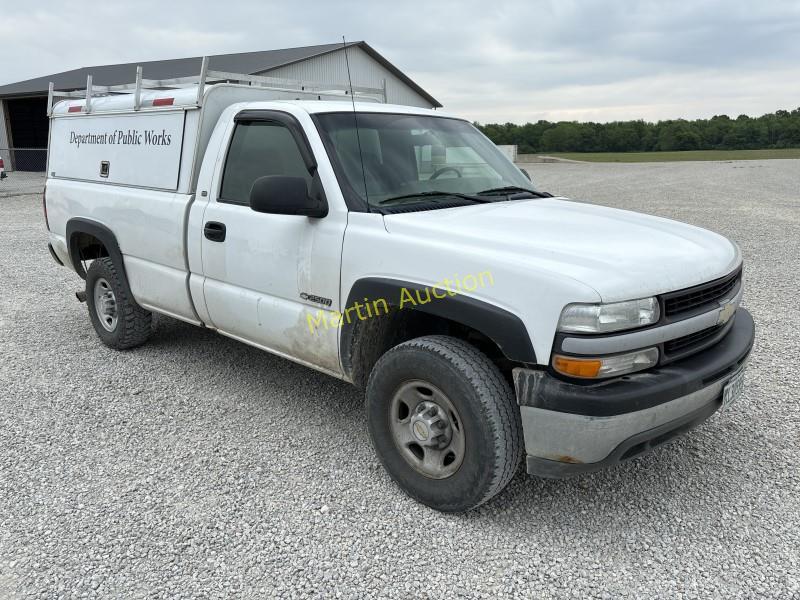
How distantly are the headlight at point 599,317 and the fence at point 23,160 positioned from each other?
29649 millimetres

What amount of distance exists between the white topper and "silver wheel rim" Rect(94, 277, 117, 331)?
867mm

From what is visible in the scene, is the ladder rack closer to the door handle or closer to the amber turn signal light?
the door handle

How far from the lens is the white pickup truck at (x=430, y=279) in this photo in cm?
262

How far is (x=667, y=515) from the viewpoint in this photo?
3.06m

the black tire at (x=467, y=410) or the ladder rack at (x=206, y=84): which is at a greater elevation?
the ladder rack at (x=206, y=84)

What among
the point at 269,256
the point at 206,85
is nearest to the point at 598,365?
the point at 269,256

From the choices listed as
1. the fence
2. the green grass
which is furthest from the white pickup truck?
the green grass

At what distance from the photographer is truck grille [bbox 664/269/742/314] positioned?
2.73 meters

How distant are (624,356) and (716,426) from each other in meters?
1.74

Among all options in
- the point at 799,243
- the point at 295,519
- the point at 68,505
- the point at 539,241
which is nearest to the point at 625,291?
the point at 539,241

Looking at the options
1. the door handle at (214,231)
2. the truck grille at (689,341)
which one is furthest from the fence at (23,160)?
the truck grille at (689,341)

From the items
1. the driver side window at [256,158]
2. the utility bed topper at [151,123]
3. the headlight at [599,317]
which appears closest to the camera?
the headlight at [599,317]

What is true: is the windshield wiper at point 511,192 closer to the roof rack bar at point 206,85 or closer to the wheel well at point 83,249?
the roof rack bar at point 206,85

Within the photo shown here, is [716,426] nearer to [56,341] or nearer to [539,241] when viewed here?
[539,241]
